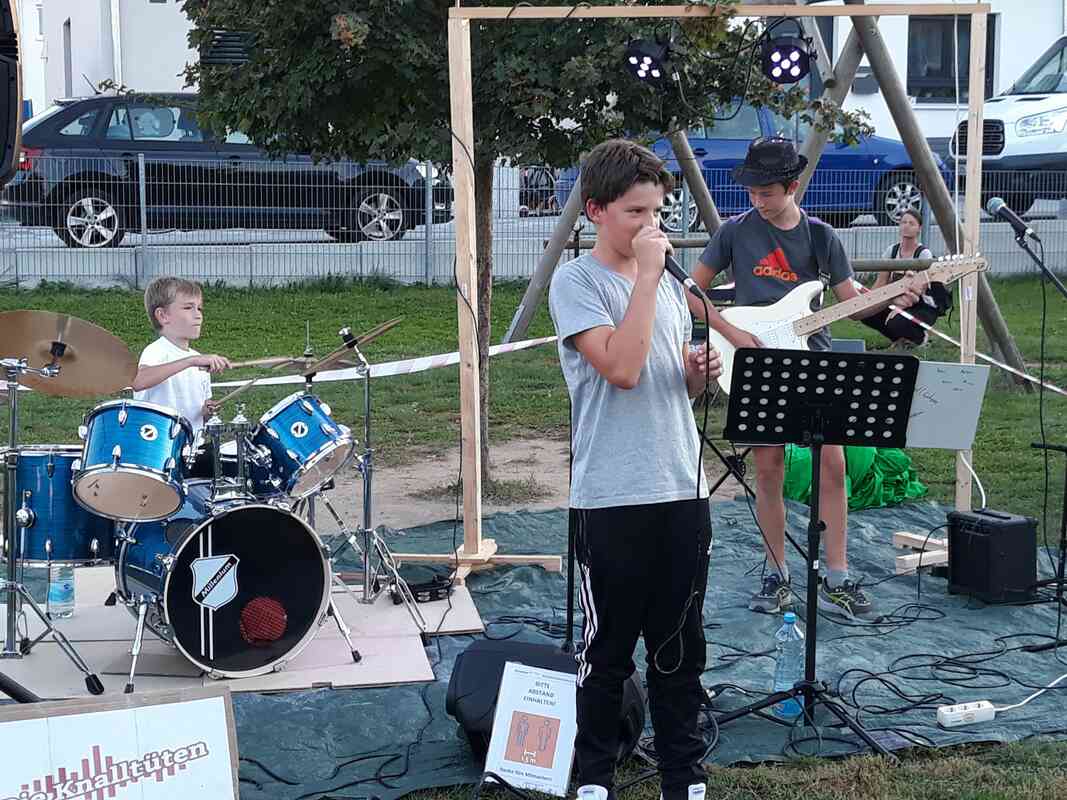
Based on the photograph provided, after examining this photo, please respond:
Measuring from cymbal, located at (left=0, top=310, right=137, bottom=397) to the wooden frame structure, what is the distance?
1.73 m

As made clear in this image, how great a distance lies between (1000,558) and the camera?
6137 mm

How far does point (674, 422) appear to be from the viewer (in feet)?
12.3

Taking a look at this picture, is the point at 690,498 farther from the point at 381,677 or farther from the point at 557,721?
the point at 381,677

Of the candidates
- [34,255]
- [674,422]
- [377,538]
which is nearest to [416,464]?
[377,538]

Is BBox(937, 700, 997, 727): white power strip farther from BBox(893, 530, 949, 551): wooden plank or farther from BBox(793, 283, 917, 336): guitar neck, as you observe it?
BBox(893, 530, 949, 551): wooden plank

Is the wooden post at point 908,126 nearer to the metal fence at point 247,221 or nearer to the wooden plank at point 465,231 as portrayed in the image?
the wooden plank at point 465,231

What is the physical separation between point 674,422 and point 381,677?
6.83 ft

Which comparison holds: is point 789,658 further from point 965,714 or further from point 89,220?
point 89,220

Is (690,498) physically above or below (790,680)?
above

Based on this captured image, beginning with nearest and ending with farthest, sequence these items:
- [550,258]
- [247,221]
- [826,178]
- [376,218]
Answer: [550,258], [247,221], [376,218], [826,178]

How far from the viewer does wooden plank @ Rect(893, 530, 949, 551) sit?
22.9ft

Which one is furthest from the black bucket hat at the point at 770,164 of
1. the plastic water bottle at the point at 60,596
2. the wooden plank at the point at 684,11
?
the plastic water bottle at the point at 60,596

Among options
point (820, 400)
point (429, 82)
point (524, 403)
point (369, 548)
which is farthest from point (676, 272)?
point (524, 403)

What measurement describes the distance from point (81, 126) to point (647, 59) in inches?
361
